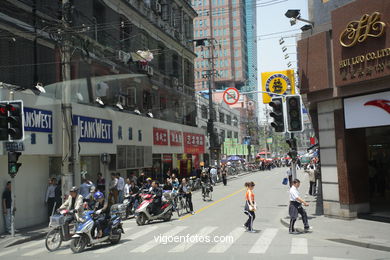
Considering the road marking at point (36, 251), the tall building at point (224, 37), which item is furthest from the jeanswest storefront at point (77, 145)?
the tall building at point (224, 37)

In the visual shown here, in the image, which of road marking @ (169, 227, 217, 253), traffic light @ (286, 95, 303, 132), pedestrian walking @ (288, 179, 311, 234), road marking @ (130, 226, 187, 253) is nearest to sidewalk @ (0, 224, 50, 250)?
road marking @ (130, 226, 187, 253)

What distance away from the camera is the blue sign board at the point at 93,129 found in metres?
20.6

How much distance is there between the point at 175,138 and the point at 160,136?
11.8 ft

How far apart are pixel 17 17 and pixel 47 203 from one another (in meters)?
8.28

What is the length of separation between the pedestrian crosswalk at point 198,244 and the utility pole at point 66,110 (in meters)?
3.16

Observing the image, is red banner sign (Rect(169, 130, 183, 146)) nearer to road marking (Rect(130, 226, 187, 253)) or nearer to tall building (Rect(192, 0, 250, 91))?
road marking (Rect(130, 226, 187, 253))

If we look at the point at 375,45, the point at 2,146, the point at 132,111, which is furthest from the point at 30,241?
the point at 132,111

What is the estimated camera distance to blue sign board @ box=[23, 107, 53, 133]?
55.0 ft

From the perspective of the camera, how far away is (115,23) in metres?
26.5

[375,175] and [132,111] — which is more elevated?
[132,111]

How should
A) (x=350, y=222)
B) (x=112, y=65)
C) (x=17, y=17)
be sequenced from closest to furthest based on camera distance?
(x=350, y=222) < (x=17, y=17) < (x=112, y=65)

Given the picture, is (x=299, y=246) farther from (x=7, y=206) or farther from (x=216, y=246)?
(x=7, y=206)

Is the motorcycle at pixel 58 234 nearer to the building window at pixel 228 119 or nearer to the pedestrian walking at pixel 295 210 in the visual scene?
the pedestrian walking at pixel 295 210

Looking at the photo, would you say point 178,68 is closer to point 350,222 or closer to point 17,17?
point 17,17
